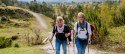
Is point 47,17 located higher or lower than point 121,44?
lower

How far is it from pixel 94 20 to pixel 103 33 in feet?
2.97

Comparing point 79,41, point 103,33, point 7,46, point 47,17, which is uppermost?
point 79,41

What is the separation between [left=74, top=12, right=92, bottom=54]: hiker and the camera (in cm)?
1055

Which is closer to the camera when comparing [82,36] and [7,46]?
[82,36]

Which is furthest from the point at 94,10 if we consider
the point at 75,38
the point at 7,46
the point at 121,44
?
the point at 75,38

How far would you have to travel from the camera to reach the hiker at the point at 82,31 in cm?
1055

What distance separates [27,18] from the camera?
75.3m

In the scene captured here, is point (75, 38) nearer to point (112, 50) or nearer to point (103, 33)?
point (112, 50)

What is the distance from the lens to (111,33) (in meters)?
21.0

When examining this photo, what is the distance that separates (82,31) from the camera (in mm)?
10617

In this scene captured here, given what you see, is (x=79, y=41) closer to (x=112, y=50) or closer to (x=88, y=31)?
(x=88, y=31)

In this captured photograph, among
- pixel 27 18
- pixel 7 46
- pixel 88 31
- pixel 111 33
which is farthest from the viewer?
pixel 27 18

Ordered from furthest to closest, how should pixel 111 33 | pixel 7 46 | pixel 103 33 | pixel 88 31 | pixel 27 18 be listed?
1. pixel 27 18
2. pixel 7 46
3. pixel 111 33
4. pixel 103 33
5. pixel 88 31

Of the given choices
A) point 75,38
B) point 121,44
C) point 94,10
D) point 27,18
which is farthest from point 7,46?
point 27,18
